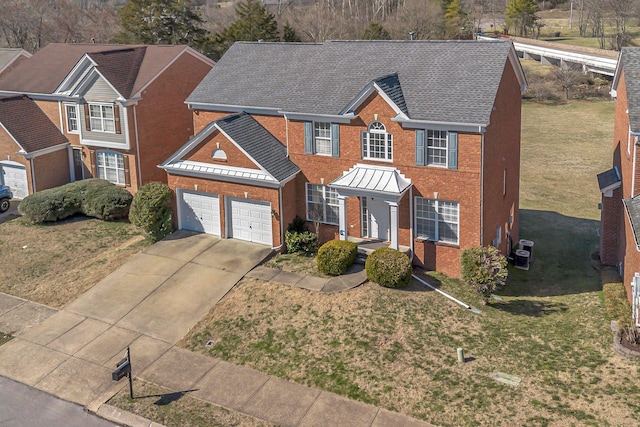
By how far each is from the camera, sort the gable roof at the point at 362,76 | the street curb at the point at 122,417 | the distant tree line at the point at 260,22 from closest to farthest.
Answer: the street curb at the point at 122,417 → the gable roof at the point at 362,76 → the distant tree line at the point at 260,22

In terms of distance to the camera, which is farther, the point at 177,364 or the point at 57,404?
the point at 177,364

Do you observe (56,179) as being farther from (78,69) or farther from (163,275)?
(163,275)

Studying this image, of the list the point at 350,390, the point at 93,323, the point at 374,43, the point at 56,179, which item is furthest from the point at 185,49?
the point at 350,390

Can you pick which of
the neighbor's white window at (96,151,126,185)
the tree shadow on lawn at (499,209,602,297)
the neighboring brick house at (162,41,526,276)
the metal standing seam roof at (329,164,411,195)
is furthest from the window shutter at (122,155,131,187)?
the tree shadow on lawn at (499,209,602,297)

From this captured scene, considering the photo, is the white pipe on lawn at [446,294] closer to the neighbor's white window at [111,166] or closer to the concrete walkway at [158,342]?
the concrete walkway at [158,342]

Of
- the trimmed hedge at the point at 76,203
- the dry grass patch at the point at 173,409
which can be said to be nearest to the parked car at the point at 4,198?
the trimmed hedge at the point at 76,203

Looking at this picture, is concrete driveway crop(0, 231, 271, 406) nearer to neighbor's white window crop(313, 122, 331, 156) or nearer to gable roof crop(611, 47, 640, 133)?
neighbor's white window crop(313, 122, 331, 156)
